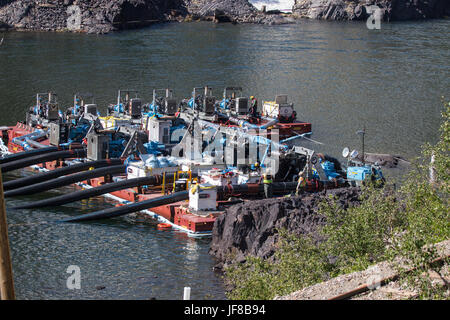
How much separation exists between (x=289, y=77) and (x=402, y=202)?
51758mm

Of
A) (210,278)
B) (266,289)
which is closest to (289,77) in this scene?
(210,278)

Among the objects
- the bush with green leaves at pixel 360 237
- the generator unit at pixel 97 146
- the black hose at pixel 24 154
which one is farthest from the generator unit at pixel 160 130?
the bush with green leaves at pixel 360 237

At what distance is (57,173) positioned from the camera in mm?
37281

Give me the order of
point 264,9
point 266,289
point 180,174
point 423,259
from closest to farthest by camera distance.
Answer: point 423,259, point 266,289, point 180,174, point 264,9

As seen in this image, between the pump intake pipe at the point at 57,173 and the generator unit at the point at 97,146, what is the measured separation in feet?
4.30

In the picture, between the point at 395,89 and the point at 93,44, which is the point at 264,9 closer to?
the point at 93,44

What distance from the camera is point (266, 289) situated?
1978 cm

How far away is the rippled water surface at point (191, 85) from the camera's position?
90.0ft

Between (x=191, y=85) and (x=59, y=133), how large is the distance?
27706 mm

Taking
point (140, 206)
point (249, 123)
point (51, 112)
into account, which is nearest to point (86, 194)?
point (140, 206)

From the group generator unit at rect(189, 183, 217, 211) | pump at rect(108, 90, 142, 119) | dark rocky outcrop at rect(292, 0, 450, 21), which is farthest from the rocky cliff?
generator unit at rect(189, 183, 217, 211)

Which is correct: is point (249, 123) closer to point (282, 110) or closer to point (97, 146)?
point (282, 110)

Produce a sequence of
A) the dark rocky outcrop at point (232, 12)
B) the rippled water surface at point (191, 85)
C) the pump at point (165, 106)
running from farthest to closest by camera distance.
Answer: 1. the dark rocky outcrop at point (232, 12)
2. the pump at point (165, 106)
3. the rippled water surface at point (191, 85)

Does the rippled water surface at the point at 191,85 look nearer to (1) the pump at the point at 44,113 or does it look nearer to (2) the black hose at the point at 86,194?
(2) the black hose at the point at 86,194
